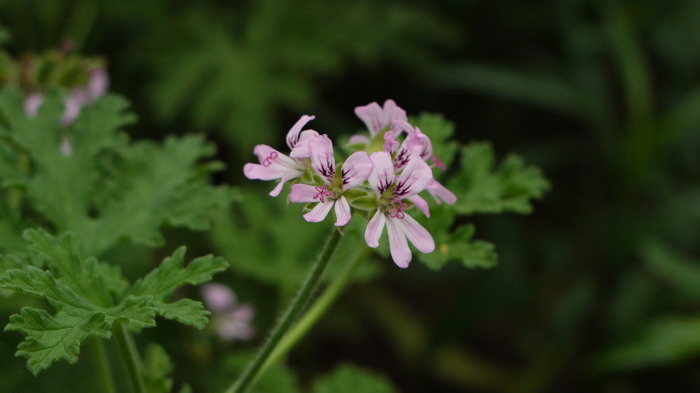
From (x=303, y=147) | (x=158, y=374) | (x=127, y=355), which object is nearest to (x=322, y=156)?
(x=303, y=147)

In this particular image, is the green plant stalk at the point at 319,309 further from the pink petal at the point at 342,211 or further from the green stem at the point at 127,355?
the pink petal at the point at 342,211

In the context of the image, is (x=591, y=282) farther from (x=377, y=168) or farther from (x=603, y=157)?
(x=377, y=168)

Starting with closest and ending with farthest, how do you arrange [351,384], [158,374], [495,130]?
[158,374], [351,384], [495,130]

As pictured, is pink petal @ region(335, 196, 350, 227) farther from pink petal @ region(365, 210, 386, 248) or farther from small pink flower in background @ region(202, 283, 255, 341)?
small pink flower in background @ region(202, 283, 255, 341)

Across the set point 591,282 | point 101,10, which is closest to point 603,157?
point 591,282

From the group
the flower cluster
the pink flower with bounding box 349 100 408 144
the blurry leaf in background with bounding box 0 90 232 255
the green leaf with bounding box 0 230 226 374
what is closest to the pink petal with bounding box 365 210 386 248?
the flower cluster

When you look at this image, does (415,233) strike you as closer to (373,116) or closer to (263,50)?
(373,116)
